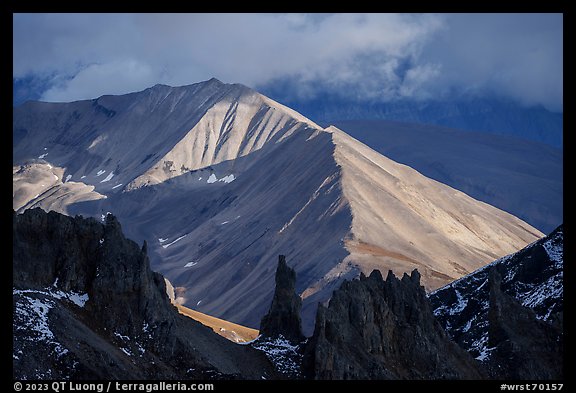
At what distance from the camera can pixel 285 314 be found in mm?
95250

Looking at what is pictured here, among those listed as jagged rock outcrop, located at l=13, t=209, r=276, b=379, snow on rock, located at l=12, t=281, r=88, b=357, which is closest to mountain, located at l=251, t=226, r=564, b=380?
jagged rock outcrop, located at l=13, t=209, r=276, b=379

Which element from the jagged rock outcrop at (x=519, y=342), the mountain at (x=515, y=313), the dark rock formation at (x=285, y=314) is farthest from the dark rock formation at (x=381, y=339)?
the mountain at (x=515, y=313)

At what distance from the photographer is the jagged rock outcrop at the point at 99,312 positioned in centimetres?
7294

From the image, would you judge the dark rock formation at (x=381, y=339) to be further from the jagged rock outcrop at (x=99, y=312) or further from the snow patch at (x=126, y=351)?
the snow patch at (x=126, y=351)

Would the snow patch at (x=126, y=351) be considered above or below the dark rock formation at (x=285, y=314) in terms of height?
below

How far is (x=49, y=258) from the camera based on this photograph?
81062mm

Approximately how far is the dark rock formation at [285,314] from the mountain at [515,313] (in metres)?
20.3

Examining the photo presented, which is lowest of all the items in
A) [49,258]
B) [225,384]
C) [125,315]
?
[225,384]

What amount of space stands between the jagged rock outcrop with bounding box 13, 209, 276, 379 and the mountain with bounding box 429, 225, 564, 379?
2762 centimetres

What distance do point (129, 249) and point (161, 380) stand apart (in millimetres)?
13315

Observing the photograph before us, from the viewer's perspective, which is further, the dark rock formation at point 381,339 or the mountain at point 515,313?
the mountain at point 515,313

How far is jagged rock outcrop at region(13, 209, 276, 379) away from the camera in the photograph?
7294cm
